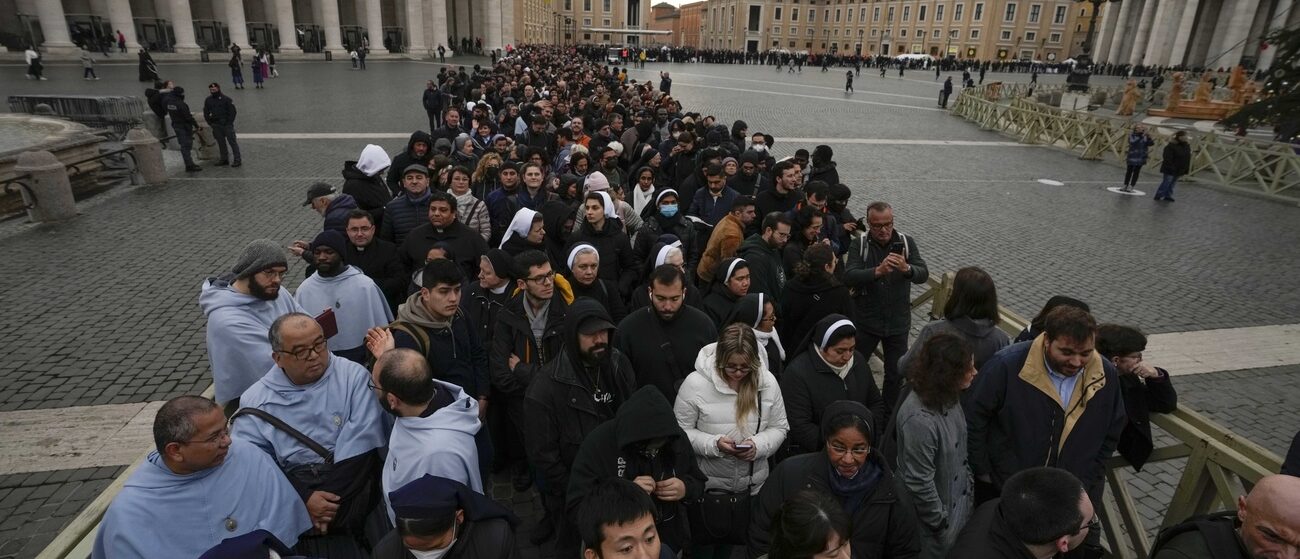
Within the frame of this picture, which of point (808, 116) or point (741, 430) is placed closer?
point (741, 430)

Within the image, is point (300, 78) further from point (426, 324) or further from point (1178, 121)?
point (1178, 121)

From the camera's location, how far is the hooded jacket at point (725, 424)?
3254 mm

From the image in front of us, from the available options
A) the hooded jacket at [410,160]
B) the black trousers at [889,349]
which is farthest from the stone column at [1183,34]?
the hooded jacket at [410,160]

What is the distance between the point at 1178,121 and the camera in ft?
92.6

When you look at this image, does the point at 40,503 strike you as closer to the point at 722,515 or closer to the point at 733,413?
the point at 722,515

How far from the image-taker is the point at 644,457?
2.84 m

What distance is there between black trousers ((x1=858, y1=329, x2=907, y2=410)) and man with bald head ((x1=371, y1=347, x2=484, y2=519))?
136 inches

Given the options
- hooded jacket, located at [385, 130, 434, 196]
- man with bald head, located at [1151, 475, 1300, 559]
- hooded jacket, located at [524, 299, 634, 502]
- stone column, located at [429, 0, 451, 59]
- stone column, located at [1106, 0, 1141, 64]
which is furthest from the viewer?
stone column, located at [1106, 0, 1141, 64]

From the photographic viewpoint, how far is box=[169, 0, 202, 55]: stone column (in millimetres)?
37656

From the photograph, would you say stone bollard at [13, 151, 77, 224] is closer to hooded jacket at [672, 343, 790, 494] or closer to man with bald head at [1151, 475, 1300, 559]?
hooded jacket at [672, 343, 790, 494]

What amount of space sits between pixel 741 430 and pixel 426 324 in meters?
1.89

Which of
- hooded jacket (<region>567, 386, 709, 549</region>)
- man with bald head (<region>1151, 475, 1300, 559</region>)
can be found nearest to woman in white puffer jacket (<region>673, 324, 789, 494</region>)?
hooded jacket (<region>567, 386, 709, 549</region>)

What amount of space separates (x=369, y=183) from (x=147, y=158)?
847 cm

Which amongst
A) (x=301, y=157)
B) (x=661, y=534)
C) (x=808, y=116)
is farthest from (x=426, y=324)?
(x=808, y=116)
